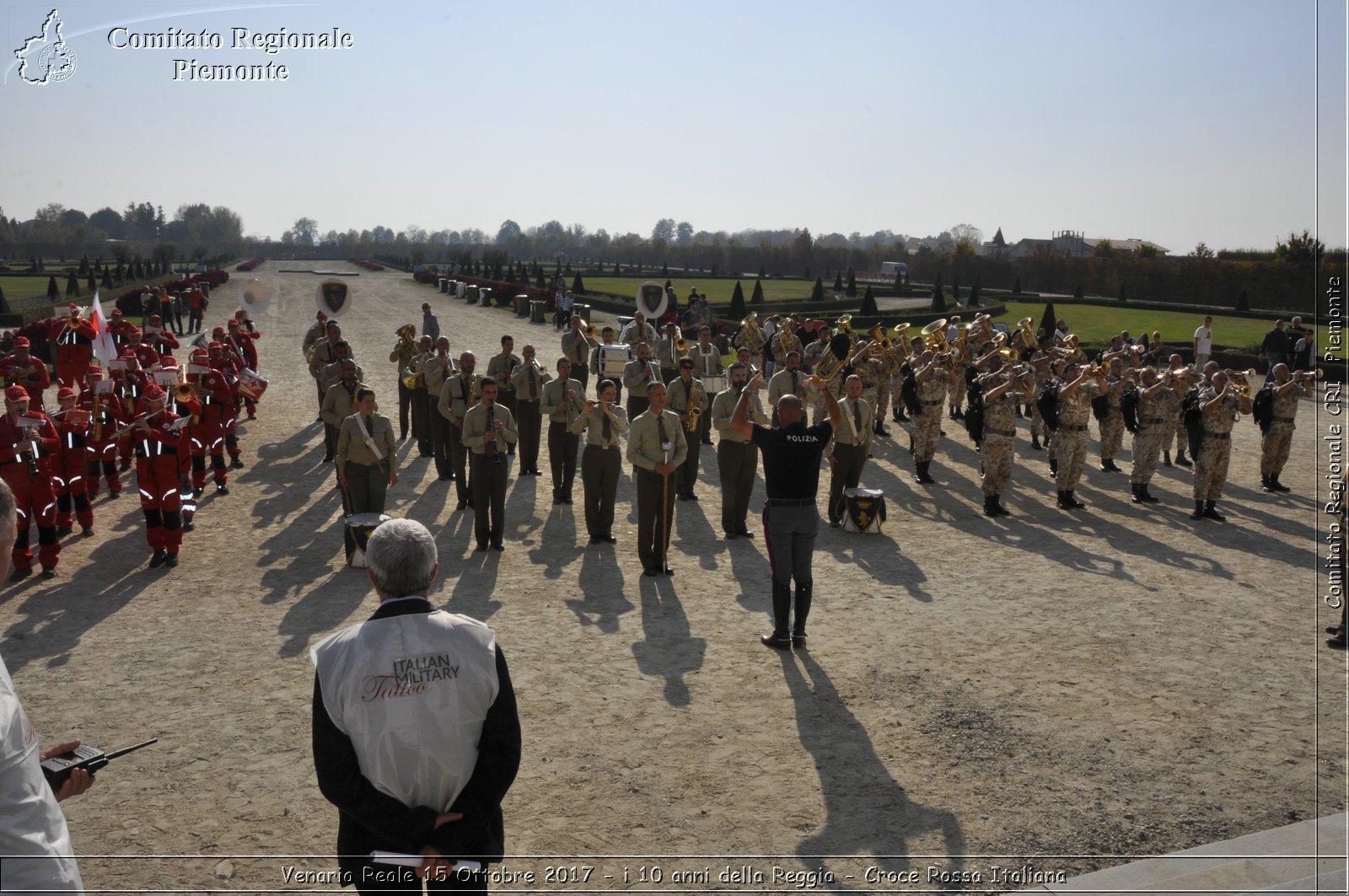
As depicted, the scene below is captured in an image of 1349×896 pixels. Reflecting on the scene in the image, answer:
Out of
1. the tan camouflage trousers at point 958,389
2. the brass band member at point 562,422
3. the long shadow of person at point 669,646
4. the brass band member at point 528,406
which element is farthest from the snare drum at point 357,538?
the tan camouflage trousers at point 958,389

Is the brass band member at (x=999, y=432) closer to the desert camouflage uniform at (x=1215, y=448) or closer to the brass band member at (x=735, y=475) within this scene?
the desert camouflage uniform at (x=1215, y=448)

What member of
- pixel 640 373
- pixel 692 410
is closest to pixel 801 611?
pixel 692 410

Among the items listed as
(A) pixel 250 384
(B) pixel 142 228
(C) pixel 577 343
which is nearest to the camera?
(A) pixel 250 384

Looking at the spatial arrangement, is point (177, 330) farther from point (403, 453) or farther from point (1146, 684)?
point (1146, 684)

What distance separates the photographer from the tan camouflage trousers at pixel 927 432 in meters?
15.1

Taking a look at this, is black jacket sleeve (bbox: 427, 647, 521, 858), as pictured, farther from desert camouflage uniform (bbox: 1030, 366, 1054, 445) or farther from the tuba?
desert camouflage uniform (bbox: 1030, 366, 1054, 445)

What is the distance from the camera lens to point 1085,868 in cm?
537

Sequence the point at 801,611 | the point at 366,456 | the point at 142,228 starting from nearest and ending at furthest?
the point at 801,611 → the point at 366,456 → the point at 142,228

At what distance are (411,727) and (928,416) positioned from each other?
42.4ft

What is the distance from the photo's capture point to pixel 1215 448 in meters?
13.0

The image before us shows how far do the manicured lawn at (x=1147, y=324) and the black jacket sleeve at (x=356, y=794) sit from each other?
108 feet

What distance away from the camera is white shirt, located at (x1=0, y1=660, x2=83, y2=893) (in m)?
2.71

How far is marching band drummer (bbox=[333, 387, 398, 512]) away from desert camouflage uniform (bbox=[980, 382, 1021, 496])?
24.8 ft

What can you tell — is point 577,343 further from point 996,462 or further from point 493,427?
point 996,462
